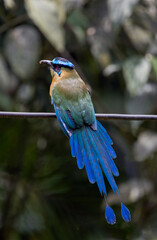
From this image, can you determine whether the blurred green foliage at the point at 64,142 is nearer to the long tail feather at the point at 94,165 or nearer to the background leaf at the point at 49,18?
the background leaf at the point at 49,18

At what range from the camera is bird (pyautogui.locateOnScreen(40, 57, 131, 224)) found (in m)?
2.39

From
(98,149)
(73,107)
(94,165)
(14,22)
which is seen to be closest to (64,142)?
(14,22)

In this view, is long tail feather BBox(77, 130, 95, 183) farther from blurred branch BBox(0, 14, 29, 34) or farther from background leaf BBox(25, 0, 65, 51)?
blurred branch BBox(0, 14, 29, 34)

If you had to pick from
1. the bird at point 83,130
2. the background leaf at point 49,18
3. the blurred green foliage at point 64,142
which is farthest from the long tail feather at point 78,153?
the blurred green foliage at point 64,142

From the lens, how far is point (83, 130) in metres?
2.65

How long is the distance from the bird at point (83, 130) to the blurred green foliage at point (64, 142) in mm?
880

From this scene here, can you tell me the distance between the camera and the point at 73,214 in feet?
13.1

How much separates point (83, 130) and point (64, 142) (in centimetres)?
150

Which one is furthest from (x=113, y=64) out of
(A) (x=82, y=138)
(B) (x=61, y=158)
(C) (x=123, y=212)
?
(C) (x=123, y=212)

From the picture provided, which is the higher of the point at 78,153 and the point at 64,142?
the point at 78,153

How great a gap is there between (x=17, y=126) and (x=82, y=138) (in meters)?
1.40

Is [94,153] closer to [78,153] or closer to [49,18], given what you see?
[78,153]

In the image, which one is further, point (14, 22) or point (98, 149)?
point (14, 22)

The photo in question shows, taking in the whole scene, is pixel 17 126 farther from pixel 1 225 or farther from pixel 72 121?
pixel 72 121
